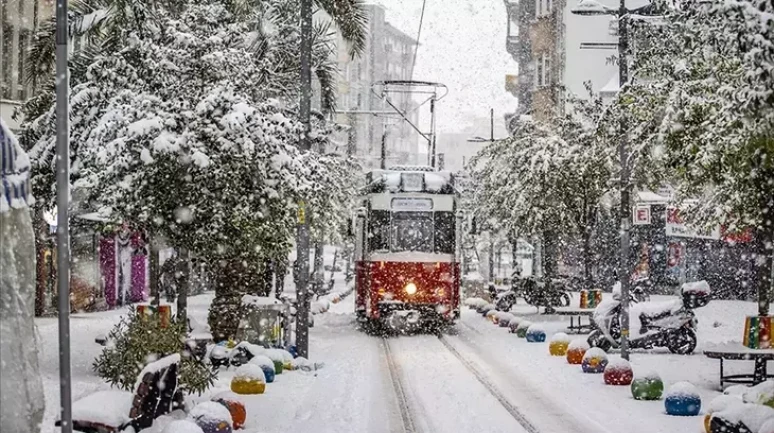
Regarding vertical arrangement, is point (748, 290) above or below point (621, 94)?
below

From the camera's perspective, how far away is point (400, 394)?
52.0ft

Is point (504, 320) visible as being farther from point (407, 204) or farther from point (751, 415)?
point (751, 415)

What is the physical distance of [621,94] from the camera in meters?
16.7

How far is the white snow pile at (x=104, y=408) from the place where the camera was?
32.0 ft

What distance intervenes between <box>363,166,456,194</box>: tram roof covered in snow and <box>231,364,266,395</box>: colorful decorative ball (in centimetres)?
1200

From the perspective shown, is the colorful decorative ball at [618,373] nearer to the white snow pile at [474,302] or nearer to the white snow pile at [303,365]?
the white snow pile at [303,365]

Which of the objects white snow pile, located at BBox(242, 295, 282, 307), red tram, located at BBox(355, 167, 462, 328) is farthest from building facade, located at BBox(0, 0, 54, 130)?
white snow pile, located at BBox(242, 295, 282, 307)

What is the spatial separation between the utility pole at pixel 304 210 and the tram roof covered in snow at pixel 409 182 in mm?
7818

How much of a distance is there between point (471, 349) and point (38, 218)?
14.1 m

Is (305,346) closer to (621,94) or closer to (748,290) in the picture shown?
(621,94)

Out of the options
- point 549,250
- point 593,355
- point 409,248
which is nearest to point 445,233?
point 409,248

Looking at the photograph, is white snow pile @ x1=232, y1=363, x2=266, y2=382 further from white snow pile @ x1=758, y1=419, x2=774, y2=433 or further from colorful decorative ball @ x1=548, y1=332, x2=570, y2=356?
colorful decorative ball @ x1=548, y1=332, x2=570, y2=356

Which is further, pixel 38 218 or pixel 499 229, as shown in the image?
pixel 499 229

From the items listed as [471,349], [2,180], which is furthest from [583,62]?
[2,180]
